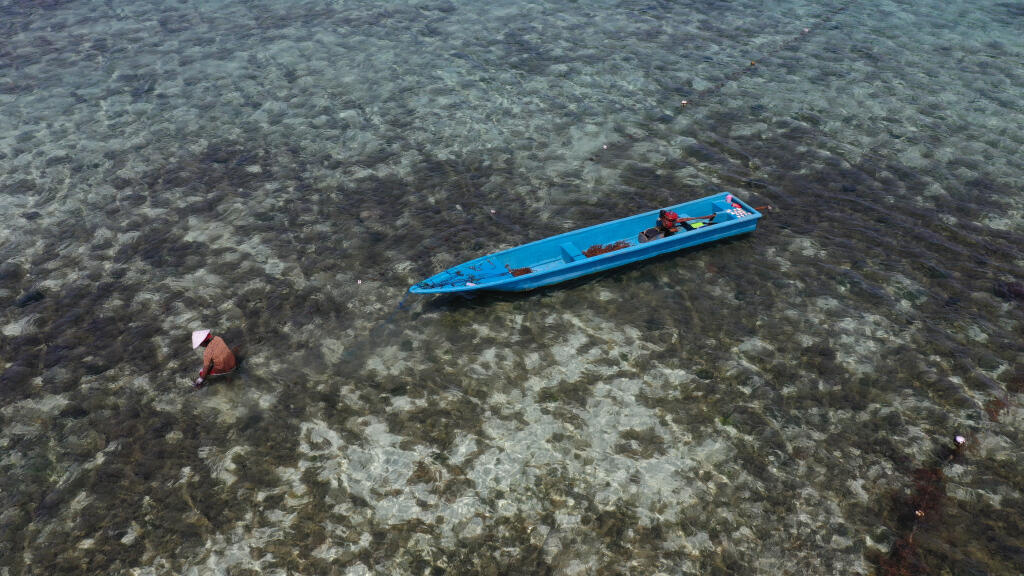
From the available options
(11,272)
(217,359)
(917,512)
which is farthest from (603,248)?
(11,272)

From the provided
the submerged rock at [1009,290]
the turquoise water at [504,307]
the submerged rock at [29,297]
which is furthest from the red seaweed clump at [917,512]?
the submerged rock at [29,297]

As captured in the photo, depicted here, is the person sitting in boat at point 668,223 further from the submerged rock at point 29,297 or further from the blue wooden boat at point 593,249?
the submerged rock at point 29,297

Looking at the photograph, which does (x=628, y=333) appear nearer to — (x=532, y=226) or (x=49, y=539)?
(x=532, y=226)

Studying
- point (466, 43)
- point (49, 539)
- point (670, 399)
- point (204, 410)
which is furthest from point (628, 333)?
point (466, 43)

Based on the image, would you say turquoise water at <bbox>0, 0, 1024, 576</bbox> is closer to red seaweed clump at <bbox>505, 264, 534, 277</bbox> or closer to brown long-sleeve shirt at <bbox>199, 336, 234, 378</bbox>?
brown long-sleeve shirt at <bbox>199, 336, 234, 378</bbox>

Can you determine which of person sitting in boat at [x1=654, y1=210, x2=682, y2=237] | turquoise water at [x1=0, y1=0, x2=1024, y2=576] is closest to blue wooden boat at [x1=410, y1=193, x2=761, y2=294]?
person sitting in boat at [x1=654, y1=210, x2=682, y2=237]
